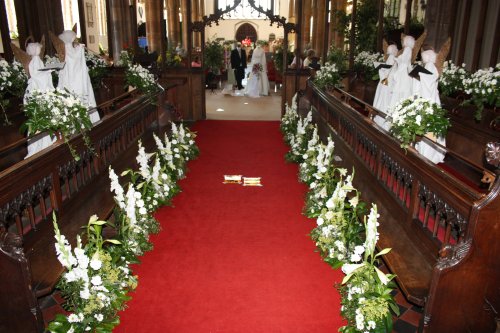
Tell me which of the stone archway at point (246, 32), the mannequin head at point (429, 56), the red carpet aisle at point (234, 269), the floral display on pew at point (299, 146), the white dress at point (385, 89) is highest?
the stone archway at point (246, 32)

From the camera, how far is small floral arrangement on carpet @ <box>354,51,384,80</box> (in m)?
9.81

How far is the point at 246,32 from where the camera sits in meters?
41.1

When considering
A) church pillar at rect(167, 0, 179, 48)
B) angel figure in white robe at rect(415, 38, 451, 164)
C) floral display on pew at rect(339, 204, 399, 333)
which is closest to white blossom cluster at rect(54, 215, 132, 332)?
floral display on pew at rect(339, 204, 399, 333)

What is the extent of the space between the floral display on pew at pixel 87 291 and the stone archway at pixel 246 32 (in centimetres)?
4001

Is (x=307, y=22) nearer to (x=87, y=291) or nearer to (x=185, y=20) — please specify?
(x=185, y=20)

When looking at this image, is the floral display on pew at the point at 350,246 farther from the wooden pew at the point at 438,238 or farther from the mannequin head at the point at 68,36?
the mannequin head at the point at 68,36

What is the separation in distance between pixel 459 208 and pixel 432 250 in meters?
0.60

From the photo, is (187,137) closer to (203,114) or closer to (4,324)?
(203,114)

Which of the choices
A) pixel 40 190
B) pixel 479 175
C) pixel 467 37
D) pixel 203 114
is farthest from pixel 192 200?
pixel 467 37

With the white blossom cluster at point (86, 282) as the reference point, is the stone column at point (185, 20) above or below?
above

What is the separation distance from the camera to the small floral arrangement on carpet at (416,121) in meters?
3.82

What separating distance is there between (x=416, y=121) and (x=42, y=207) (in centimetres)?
329

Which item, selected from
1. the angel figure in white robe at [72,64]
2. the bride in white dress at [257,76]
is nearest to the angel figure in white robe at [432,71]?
the angel figure in white robe at [72,64]

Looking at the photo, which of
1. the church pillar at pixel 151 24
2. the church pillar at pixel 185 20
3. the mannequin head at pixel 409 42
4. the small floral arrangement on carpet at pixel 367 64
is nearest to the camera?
the mannequin head at pixel 409 42
